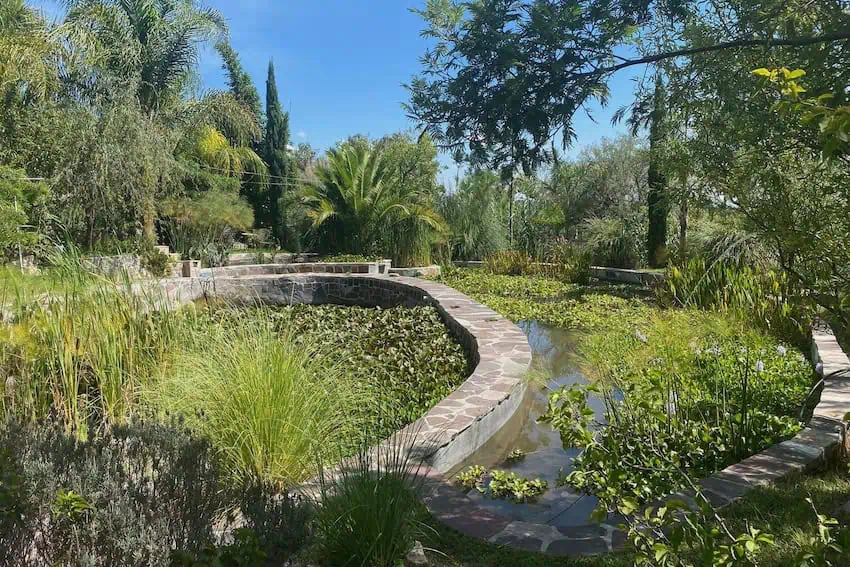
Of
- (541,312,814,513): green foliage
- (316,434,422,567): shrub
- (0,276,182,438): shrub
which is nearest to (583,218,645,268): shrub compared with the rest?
(541,312,814,513): green foliage

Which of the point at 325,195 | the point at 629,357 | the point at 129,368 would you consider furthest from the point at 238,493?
the point at 325,195

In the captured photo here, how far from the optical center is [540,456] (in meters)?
4.17

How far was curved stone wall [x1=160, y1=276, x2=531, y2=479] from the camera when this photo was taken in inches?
155

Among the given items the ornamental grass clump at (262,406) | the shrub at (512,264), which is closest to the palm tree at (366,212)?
the shrub at (512,264)

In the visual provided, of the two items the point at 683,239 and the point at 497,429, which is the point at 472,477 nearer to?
the point at 497,429

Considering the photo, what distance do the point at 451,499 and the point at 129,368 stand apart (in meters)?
2.43

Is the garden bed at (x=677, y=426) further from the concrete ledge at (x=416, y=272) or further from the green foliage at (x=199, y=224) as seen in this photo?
the green foliage at (x=199, y=224)

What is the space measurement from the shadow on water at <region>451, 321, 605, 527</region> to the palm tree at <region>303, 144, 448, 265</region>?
342 inches

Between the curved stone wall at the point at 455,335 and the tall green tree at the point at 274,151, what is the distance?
11069mm

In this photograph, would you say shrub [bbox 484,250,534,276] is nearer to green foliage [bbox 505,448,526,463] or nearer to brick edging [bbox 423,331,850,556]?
green foliage [bbox 505,448,526,463]

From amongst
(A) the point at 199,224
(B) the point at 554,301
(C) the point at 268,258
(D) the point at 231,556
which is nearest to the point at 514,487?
(D) the point at 231,556

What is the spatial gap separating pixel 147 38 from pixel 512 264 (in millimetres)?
11742

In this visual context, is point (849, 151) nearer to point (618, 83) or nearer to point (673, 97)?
point (618, 83)

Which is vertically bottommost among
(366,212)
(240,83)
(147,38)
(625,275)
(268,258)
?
(625,275)
